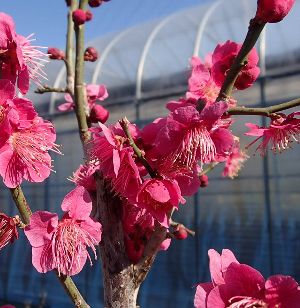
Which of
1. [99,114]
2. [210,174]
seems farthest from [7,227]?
[210,174]

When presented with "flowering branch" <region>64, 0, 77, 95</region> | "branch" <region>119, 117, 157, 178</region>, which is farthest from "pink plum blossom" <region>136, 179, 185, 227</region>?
"flowering branch" <region>64, 0, 77, 95</region>

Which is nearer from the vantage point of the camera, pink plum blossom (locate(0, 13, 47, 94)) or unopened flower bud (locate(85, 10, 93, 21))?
pink plum blossom (locate(0, 13, 47, 94))

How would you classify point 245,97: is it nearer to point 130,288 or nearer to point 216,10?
point 216,10

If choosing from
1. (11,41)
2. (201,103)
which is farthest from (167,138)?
(11,41)

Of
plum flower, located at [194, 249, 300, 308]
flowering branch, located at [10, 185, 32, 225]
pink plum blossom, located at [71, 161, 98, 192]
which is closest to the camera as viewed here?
plum flower, located at [194, 249, 300, 308]

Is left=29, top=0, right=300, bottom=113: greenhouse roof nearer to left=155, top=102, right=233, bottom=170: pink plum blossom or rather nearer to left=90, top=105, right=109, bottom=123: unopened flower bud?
left=90, top=105, right=109, bottom=123: unopened flower bud

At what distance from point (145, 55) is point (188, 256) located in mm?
1758

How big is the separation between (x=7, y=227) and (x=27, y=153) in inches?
3.6

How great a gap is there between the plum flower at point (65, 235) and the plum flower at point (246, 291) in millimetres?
159

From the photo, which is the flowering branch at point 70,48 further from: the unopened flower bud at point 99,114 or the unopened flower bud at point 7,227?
the unopened flower bud at point 7,227

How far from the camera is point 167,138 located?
57cm

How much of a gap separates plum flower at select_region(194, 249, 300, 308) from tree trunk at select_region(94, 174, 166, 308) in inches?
7.2

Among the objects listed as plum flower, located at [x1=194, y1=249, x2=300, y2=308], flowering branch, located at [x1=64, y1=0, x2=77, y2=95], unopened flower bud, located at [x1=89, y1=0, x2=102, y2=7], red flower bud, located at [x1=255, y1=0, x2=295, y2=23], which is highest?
unopened flower bud, located at [x1=89, y1=0, x2=102, y2=7]

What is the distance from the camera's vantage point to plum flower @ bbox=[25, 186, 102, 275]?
0.60 m
